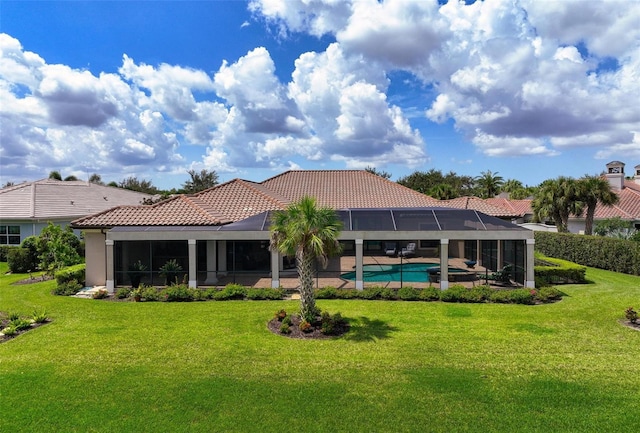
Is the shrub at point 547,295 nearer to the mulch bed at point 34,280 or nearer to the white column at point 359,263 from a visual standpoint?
the white column at point 359,263

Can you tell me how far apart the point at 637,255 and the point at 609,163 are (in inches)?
1063

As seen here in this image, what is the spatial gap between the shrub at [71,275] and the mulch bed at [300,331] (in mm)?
12534

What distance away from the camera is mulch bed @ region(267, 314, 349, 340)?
41.9ft

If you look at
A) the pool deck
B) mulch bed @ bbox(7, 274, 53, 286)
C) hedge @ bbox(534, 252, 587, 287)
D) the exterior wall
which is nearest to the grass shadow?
the pool deck

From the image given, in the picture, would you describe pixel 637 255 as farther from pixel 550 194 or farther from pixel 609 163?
pixel 609 163

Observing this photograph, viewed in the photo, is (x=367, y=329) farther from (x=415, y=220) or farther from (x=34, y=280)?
(x=34, y=280)

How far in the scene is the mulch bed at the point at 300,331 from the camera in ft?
41.9

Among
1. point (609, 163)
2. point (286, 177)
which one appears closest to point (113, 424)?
point (286, 177)

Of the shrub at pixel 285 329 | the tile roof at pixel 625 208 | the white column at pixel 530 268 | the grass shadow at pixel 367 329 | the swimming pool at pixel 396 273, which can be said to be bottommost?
the grass shadow at pixel 367 329

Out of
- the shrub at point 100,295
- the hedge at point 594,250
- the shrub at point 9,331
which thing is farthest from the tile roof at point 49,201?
the hedge at point 594,250

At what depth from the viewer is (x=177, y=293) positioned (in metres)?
17.8

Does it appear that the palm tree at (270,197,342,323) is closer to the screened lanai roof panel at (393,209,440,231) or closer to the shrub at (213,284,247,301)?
the shrub at (213,284,247,301)

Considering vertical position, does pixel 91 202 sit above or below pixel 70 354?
above

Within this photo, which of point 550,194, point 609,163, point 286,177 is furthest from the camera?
point 609,163
